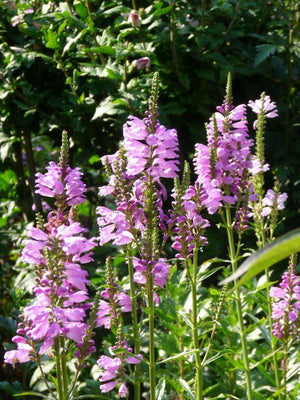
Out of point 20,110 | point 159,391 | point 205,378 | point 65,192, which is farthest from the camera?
point 20,110

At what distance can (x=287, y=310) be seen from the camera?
7.22ft

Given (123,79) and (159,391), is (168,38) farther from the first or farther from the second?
(159,391)

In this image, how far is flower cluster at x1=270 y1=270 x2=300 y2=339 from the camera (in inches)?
85.6

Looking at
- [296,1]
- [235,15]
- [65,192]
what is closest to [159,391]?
[65,192]

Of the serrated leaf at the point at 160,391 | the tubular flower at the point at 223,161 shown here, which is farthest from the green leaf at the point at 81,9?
the serrated leaf at the point at 160,391

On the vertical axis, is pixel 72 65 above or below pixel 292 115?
above

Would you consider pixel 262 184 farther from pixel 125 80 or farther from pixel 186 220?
pixel 125 80

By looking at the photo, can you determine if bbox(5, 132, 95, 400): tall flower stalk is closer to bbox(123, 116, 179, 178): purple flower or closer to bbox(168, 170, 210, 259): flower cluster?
bbox(123, 116, 179, 178): purple flower

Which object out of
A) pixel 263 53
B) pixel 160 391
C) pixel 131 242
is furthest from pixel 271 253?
pixel 263 53

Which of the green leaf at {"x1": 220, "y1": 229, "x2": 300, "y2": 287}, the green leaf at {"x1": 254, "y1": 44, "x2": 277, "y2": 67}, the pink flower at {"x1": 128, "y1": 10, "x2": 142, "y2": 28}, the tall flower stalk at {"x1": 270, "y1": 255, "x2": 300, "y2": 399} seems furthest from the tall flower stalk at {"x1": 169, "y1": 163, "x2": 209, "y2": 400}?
the green leaf at {"x1": 254, "y1": 44, "x2": 277, "y2": 67}

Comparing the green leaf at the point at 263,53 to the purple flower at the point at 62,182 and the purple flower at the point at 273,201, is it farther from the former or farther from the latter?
the purple flower at the point at 62,182

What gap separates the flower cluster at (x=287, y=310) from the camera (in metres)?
2.17

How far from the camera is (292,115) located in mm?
4016

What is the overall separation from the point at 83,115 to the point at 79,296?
2.19 m
